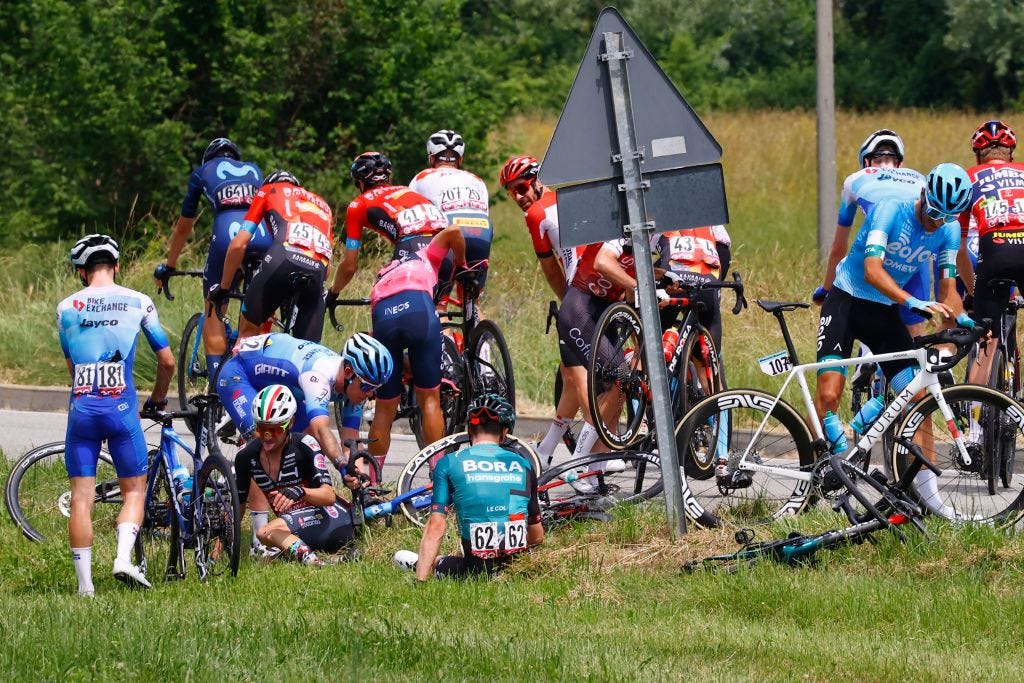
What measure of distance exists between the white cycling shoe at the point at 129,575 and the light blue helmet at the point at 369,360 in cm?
167

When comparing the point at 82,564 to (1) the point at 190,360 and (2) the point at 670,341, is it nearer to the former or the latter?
(2) the point at 670,341

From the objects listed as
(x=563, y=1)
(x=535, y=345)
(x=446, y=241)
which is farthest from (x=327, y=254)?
(x=563, y=1)

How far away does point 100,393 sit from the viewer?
859cm

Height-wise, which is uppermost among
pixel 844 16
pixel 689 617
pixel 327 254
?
pixel 844 16

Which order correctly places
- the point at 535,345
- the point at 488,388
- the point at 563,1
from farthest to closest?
the point at 563,1
the point at 535,345
the point at 488,388

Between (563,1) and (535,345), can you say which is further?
(563,1)

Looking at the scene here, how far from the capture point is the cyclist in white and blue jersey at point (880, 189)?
9266 millimetres

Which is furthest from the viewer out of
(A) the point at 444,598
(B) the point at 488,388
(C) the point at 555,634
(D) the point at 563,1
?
(D) the point at 563,1

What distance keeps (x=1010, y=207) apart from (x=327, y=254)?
4.93 metres

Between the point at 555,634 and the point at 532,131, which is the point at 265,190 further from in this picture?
the point at 532,131

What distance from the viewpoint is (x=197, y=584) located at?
27.4 ft

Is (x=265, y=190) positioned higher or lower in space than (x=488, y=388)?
higher

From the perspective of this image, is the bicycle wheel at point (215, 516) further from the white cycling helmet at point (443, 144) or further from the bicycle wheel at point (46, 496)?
the white cycling helmet at point (443, 144)

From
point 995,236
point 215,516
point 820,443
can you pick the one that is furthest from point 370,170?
point 995,236
